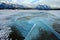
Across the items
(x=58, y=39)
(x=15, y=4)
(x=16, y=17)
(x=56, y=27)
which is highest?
(x=15, y=4)

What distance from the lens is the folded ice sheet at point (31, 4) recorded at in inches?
58.6

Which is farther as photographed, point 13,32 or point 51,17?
point 51,17

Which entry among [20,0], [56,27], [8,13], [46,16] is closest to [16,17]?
[8,13]

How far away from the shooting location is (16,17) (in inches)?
56.3

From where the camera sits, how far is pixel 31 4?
1501 mm

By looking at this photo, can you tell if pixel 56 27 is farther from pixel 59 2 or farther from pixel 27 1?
pixel 27 1

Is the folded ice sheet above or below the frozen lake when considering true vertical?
above

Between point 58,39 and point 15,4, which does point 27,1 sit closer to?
A: point 15,4

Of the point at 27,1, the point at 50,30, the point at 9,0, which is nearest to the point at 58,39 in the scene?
the point at 50,30

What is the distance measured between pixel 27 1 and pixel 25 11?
129 mm

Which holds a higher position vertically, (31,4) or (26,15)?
(31,4)

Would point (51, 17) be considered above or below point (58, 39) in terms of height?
above

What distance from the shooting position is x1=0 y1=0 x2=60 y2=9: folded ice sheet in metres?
1.49

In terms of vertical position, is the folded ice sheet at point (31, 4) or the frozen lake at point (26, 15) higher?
the folded ice sheet at point (31, 4)
